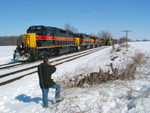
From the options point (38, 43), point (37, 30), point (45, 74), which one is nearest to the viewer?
Result: point (45, 74)

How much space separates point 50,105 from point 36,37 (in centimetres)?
1358

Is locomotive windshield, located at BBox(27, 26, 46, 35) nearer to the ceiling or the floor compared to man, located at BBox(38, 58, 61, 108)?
nearer to the ceiling

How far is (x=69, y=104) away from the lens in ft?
15.9

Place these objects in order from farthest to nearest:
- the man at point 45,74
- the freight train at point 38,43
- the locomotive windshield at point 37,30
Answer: the locomotive windshield at point 37,30 < the freight train at point 38,43 < the man at point 45,74

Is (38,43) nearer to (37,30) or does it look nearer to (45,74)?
(37,30)

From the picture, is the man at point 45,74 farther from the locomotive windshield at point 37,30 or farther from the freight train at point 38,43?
the locomotive windshield at point 37,30

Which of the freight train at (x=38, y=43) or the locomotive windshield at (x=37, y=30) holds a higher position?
the locomotive windshield at (x=37, y=30)

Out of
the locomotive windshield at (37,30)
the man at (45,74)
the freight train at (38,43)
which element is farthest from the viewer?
the locomotive windshield at (37,30)

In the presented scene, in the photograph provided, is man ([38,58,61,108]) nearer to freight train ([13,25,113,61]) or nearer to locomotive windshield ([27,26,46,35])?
freight train ([13,25,113,61])

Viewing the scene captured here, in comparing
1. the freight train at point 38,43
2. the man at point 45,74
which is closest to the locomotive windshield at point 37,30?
the freight train at point 38,43

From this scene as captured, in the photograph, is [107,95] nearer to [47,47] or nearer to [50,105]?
[50,105]

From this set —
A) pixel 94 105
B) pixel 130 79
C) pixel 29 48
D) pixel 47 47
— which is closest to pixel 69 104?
pixel 94 105

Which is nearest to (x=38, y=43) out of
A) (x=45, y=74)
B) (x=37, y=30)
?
(x=37, y=30)

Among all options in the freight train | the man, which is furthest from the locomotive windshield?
the man
